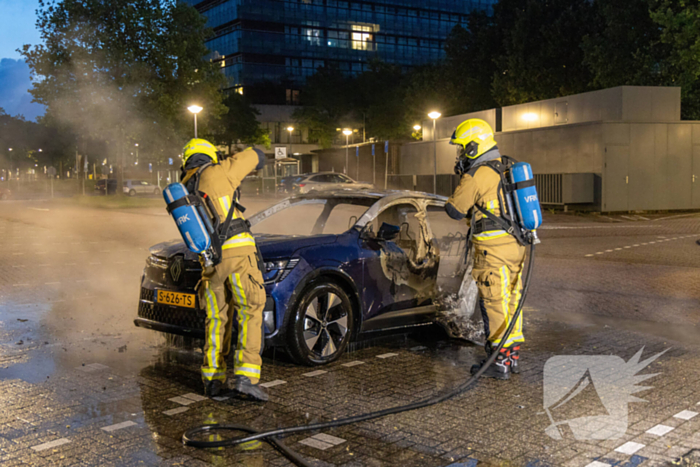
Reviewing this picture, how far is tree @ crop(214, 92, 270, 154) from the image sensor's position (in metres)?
72.9

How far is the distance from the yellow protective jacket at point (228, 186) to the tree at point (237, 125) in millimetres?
68079

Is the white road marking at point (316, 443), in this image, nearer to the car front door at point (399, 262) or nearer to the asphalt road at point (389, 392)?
the asphalt road at point (389, 392)

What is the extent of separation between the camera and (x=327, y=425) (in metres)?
4.49

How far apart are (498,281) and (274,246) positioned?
6.06 feet

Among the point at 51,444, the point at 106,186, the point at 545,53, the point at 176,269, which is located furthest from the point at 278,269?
the point at 106,186

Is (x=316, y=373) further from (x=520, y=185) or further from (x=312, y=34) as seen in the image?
(x=312, y=34)

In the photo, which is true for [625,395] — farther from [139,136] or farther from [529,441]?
[139,136]

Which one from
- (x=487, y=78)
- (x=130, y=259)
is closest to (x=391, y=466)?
(x=130, y=259)

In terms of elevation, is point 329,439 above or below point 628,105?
below

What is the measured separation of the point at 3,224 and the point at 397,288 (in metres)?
21.3

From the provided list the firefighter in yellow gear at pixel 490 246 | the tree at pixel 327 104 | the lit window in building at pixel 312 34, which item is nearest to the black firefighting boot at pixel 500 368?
the firefighter in yellow gear at pixel 490 246

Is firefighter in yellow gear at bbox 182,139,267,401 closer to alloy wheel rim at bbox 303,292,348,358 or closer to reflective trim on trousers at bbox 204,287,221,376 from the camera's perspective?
reflective trim on trousers at bbox 204,287,221,376

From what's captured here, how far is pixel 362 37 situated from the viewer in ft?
303

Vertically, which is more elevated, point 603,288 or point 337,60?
point 337,60
